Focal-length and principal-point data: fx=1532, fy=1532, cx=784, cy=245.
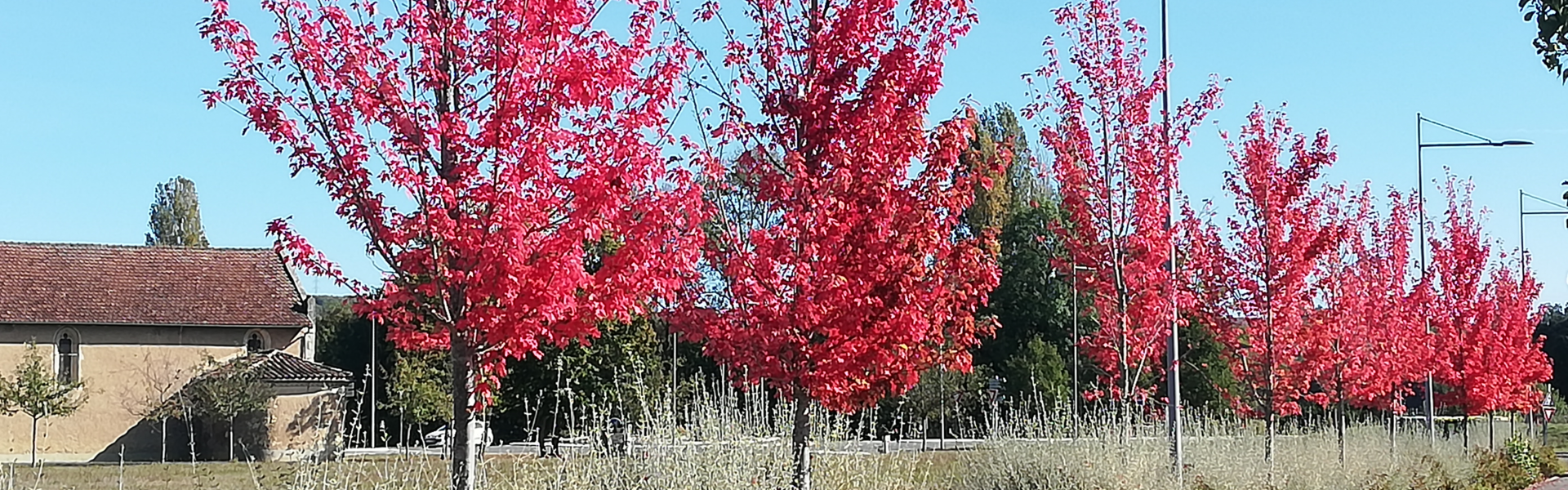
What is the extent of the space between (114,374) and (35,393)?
3.68m

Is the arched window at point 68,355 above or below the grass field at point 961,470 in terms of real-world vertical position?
above

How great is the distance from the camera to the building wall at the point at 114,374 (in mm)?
40688

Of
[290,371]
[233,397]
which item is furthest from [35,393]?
[290,371]

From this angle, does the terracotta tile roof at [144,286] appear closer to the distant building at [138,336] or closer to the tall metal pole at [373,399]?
the distant building at [138,336]

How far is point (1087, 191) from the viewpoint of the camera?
18.2m

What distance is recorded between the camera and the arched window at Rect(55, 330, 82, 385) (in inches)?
1630

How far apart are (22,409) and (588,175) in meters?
34.2

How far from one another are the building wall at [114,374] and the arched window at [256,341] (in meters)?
0.26

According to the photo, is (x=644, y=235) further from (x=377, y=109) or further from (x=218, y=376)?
(x=218, y=376)

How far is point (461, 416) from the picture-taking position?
9.69m

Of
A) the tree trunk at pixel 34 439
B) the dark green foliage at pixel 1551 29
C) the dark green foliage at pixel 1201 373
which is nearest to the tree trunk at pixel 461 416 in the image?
the dark green foliage at pixel 1551 29

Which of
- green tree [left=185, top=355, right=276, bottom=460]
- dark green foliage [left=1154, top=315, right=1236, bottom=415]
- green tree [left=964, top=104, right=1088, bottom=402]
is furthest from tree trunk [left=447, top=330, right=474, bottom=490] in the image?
green tree [left=964, top=104, right=1088, bottom=402]

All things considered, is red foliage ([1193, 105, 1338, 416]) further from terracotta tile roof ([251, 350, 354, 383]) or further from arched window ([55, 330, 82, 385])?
arched window ([55, 330, 82, 385])

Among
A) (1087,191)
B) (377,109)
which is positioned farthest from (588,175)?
(1087,191)
